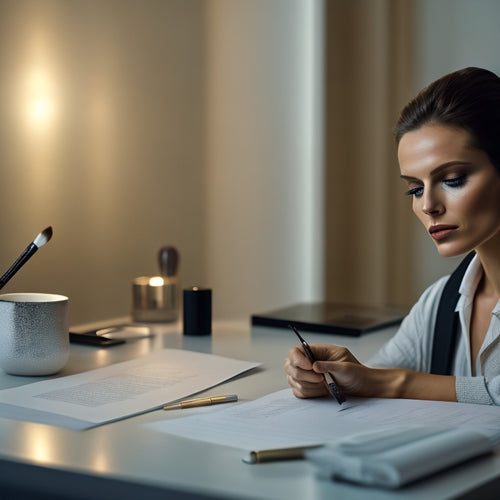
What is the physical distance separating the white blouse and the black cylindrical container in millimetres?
395

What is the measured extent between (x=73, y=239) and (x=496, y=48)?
4.87 ft

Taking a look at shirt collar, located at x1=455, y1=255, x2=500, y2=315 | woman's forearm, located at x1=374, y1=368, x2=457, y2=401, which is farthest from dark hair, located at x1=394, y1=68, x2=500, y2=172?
woman's forearm, located at x1=374, y1=368, x2=457, y2=401

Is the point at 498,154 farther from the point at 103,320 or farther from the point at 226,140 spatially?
the point at 226,140

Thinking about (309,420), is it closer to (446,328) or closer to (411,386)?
(411,386)

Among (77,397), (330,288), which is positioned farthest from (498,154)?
(330,288)

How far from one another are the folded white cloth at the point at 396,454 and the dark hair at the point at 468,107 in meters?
0.48

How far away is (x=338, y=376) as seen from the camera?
1.06 m

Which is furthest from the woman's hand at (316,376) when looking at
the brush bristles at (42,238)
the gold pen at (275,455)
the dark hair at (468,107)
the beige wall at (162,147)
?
the beige wall at (162,147)

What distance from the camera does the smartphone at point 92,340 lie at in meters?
1.47

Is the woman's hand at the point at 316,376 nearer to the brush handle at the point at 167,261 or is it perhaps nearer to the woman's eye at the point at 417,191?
the woman's eye at the point at 417,191

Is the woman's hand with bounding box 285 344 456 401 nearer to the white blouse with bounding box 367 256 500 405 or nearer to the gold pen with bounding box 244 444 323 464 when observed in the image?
the white blouse with bounding box 367 256 500 405

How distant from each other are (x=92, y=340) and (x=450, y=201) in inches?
28.4

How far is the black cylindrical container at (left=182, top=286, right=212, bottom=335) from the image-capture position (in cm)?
160

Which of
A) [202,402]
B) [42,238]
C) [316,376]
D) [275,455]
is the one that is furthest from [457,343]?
[42,238]
